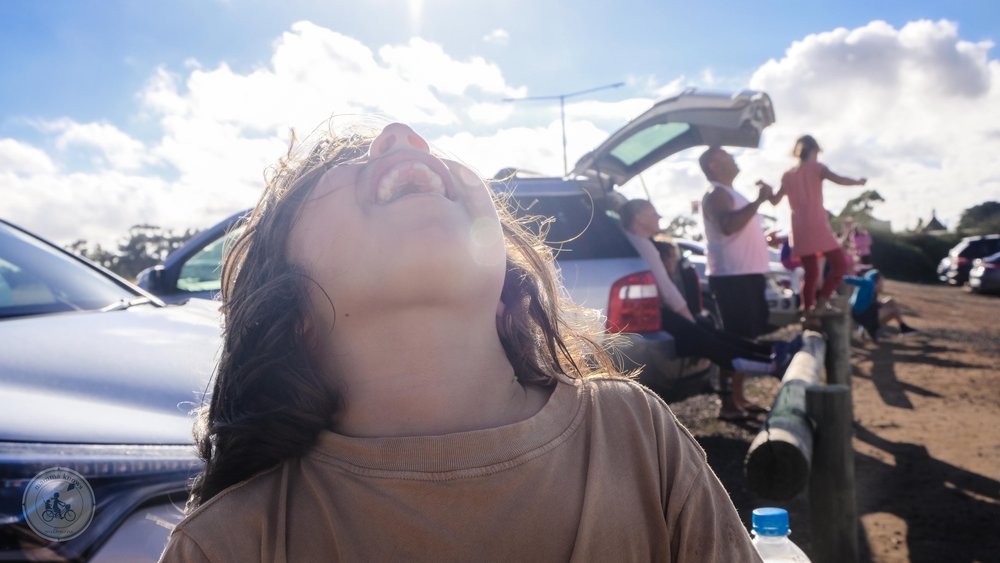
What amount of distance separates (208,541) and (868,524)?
3732 millimetres

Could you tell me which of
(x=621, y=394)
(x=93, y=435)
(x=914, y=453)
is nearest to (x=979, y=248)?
(x=914, y=453)

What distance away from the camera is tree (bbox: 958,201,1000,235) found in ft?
144

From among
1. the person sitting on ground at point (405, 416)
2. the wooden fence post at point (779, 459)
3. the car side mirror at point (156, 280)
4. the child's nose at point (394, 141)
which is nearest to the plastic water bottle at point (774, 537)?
the person sitting on ground at point (405, 416)

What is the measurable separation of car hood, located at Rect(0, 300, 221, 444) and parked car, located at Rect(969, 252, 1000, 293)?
2581 cm

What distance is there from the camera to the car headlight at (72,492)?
1.47m

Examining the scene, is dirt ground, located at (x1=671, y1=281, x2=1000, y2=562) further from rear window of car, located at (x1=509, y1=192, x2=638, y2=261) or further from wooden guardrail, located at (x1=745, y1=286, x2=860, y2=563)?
rear window of car, located at (x1=509, y1=192, x2=638, y2=261)

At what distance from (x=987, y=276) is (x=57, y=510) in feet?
87.4

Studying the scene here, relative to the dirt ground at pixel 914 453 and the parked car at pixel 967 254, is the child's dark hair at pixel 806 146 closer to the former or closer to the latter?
the dirt ground at pixel 914 453

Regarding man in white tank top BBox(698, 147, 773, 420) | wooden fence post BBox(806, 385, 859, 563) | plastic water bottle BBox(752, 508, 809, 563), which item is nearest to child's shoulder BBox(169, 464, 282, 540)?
plastic water bottle BBox(752, 508, 809, 563)

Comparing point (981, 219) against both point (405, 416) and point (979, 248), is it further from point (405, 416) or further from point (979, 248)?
point (405, 416)

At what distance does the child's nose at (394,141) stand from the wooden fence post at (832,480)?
2160 millimetres

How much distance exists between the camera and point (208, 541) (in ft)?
4.03

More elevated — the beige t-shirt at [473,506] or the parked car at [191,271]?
the parked car at [191,271]

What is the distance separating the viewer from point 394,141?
5.15 feet
